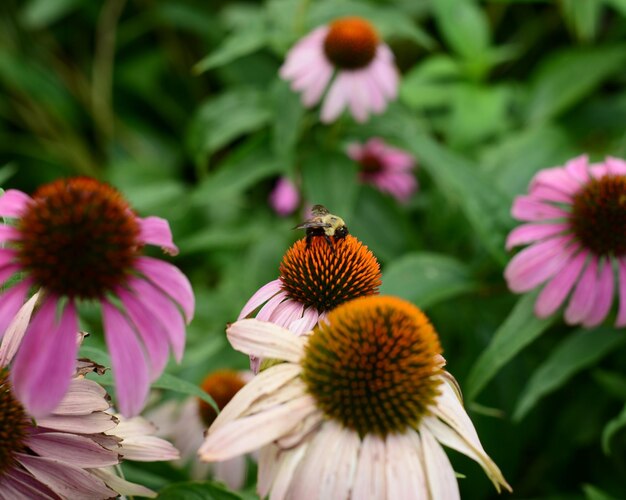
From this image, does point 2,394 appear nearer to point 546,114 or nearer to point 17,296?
point 17,296

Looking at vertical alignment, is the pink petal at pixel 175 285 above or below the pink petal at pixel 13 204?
below

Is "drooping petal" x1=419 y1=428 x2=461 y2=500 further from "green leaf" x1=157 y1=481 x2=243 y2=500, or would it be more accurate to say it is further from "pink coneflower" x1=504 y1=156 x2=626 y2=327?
"pink coneflower" x1=504 y1=156 x2=626 y2=327

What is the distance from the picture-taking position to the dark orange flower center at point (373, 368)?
1.96 ft

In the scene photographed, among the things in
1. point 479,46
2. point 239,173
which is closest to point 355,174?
point 239,173

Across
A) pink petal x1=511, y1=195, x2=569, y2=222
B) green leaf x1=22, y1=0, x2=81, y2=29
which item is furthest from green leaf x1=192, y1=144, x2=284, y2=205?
green leaf x1=22, y1=0, x2=81, y2=29

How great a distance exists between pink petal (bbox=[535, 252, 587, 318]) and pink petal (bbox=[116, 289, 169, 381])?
2.16ft

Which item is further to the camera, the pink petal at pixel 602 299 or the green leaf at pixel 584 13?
the green leaf at pixel 584 13

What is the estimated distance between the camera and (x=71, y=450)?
643mm

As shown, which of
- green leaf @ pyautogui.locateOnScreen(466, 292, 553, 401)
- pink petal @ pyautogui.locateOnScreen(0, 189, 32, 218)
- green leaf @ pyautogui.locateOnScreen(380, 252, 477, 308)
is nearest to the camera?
pink petal @ pyautogui.locateOnScreen(0, 189, 32, 218)

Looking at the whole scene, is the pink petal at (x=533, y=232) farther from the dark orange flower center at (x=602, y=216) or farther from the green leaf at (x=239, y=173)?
the green leaf at (x=239, y=173)

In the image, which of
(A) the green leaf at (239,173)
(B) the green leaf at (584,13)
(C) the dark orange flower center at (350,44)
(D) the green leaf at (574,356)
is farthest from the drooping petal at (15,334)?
(B) the green leaf at (584,13)

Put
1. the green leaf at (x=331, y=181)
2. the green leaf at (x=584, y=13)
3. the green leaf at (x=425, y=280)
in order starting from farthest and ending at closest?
the green leaf at (x=584, y=13)
the green leaf at (x=331, y=181)
the green leaf at (x=425, y=280)

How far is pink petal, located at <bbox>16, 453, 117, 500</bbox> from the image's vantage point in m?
0.63

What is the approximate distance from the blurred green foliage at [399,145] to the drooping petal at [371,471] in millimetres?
204
